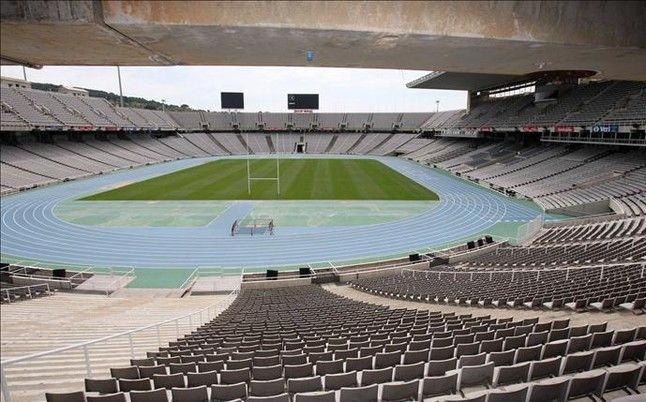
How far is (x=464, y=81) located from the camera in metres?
56.3

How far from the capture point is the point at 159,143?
250ft

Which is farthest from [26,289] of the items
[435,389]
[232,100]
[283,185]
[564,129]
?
[232,100]

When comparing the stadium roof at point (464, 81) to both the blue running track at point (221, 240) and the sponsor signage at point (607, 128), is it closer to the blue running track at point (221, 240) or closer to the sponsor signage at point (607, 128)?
the sponsor signage at point (607, 128)

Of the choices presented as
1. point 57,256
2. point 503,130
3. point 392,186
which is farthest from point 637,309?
point 503,130

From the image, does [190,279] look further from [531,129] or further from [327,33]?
[531,129]

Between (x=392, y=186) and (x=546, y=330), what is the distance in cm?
3681

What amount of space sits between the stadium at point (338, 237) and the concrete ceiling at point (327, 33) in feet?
0.06

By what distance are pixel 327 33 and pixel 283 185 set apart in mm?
41115

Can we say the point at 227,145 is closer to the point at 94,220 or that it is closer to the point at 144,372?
the point at 94,220

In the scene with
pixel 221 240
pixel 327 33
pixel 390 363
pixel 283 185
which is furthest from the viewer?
pixel 283 185

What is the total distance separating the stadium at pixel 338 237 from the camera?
313 cm

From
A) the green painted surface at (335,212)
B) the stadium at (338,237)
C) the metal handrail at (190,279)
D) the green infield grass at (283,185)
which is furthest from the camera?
the green infield grass at (283,185)

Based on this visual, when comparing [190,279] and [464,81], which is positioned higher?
[464,81]

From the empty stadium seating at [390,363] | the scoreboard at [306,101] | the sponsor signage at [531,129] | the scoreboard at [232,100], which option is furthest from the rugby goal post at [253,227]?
the scoreboard at [232,100]
